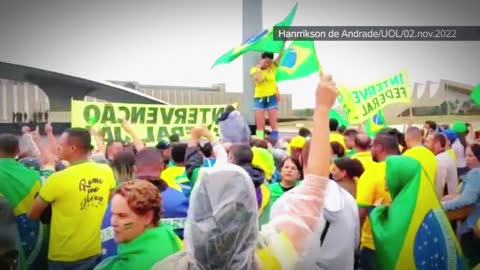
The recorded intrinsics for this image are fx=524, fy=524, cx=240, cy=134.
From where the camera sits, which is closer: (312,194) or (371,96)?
(312,194)

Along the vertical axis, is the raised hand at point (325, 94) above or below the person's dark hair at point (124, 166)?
above

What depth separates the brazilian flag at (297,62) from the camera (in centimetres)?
831

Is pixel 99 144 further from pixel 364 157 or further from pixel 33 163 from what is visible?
pixel 364 157

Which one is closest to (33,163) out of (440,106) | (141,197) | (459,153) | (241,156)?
(241,156)

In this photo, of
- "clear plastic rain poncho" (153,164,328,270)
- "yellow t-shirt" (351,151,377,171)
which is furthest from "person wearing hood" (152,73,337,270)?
"yellow t-shirt" (351,151,377,171)

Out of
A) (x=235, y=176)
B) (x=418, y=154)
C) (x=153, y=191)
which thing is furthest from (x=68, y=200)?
(x=418, y=154)

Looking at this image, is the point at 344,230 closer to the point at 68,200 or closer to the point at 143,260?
the point at 143,260

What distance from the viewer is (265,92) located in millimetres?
8250

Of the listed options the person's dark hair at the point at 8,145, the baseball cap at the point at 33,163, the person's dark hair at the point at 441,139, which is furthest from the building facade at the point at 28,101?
the person's dark hair at the point at 8,145

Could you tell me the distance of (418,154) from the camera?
157 inches

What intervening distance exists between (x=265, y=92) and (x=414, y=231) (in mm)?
5933

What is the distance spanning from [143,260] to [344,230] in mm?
878

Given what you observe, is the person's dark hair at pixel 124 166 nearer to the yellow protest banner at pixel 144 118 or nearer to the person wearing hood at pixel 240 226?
the person wearing hood at pixel 240 226

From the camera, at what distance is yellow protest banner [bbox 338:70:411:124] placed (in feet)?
27.3
